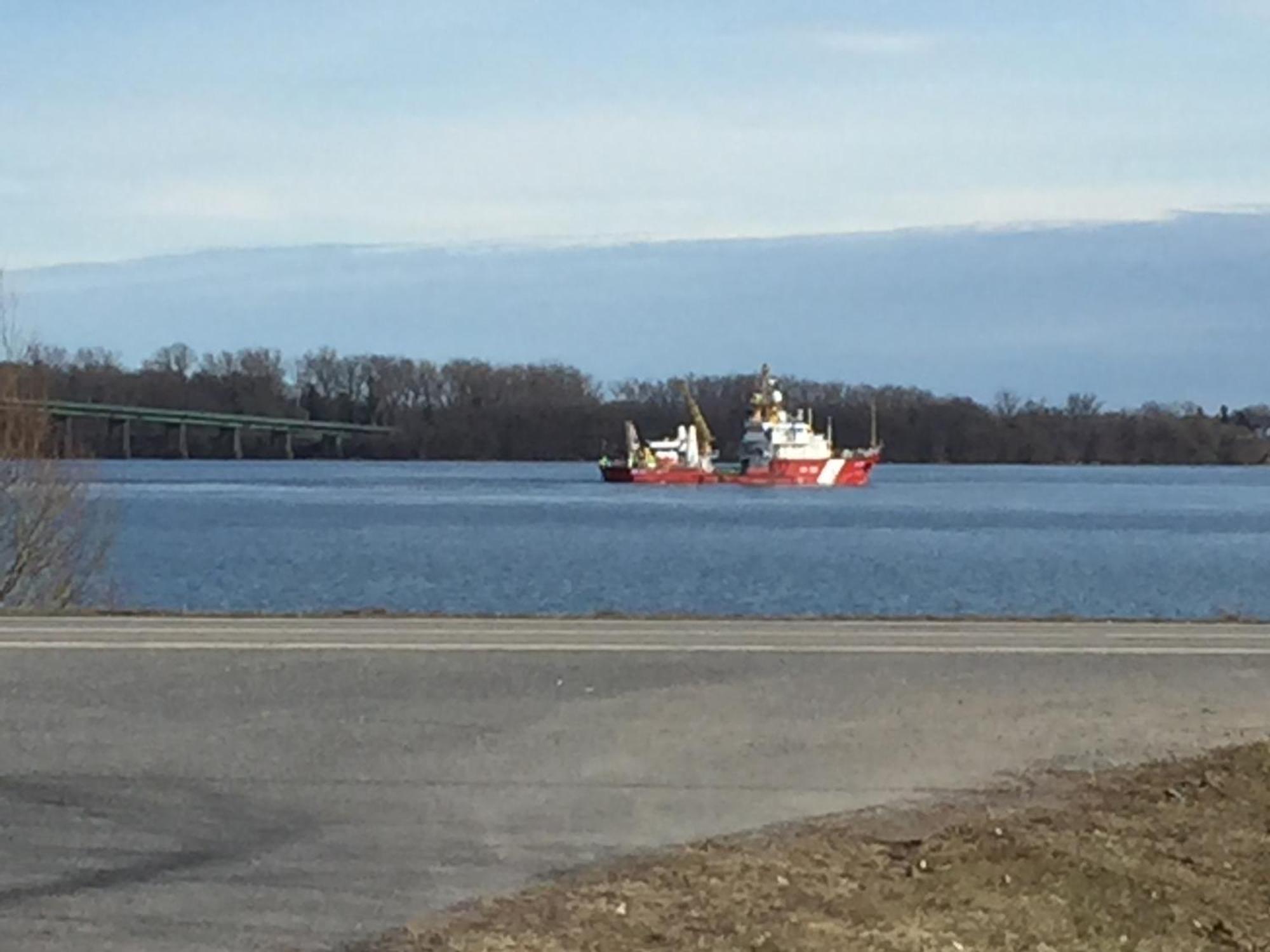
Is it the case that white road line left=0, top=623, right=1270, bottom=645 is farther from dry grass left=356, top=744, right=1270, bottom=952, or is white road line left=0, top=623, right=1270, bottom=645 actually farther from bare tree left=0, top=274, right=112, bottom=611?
bare tree left=0, top=274, right=112, bottom=611

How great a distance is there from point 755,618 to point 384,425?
138m

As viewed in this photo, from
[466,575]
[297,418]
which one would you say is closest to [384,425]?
[297,418]

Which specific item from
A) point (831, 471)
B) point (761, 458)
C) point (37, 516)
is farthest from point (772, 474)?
point (37, 516)

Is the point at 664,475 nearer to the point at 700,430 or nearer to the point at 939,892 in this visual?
the point at 700,430

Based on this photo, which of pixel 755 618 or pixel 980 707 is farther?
pixel 755 618

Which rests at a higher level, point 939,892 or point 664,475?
point 664,475

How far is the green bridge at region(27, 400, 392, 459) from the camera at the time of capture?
102312 millimetres

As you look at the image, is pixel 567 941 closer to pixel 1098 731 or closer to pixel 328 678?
pixel 1098 731

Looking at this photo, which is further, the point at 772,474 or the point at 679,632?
the point at 772,474

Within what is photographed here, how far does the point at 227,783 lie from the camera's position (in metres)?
10.7

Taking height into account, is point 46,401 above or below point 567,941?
above

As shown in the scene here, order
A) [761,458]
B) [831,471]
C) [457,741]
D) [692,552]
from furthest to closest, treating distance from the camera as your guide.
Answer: [831,471] < [761,458] < [692,552] < [457,741]

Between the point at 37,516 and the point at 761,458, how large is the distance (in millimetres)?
82343

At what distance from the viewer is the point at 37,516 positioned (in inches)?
1232
